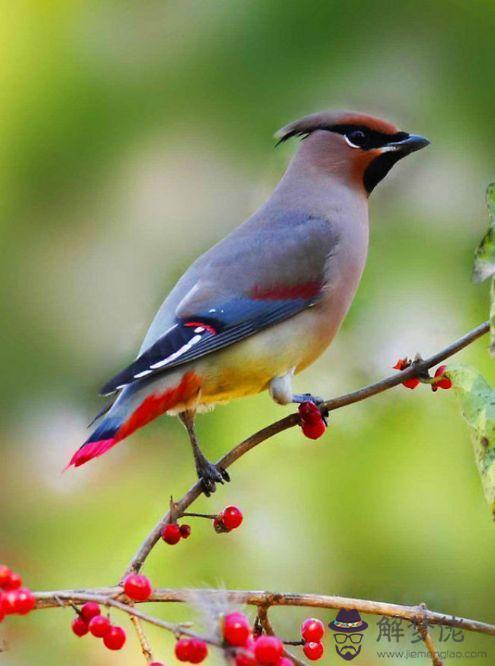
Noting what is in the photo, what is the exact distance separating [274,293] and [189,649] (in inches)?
36.3

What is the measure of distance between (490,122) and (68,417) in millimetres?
1286

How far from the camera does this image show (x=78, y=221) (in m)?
3.32

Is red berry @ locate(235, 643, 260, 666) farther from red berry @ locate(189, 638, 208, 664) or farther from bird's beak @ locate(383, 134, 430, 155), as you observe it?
bird's beak @ locate(383, 134, 430, 155)

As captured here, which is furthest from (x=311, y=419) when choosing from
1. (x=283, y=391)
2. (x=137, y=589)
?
(x=137, y=589)

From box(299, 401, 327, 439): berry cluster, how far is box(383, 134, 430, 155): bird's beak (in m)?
0.53

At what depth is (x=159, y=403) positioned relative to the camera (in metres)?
1.69

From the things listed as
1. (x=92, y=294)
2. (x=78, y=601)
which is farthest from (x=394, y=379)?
(x=92, y=294)

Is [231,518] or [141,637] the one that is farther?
[231,518]

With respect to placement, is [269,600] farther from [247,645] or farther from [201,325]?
[201,325]

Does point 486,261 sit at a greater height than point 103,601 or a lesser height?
greater

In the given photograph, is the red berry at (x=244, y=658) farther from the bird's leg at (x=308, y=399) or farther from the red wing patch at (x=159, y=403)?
the bird's leg at (x=308, y=399)

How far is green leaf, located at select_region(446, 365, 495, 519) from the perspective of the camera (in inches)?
46.9

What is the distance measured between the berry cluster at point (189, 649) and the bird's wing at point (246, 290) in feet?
2.05

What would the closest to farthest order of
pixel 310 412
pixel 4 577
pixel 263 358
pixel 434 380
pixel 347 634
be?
pixel 4 577, pixel 434 380, pixel 310 412, pixel 263 358, pixel 347 634
